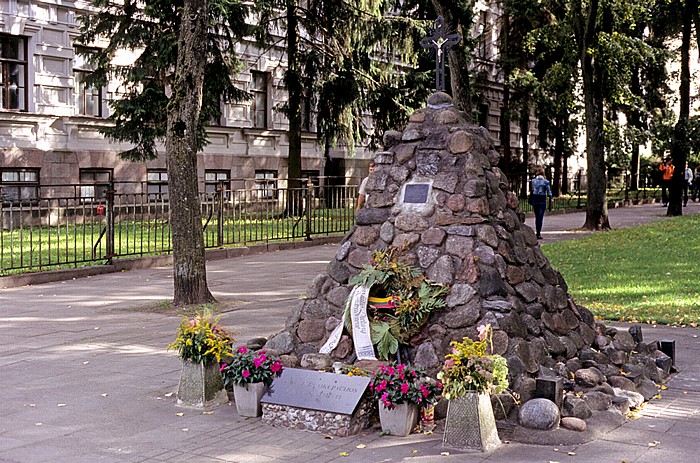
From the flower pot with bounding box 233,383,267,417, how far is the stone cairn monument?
0.61m

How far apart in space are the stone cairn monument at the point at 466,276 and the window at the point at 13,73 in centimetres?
2024

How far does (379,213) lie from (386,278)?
91 centimetres

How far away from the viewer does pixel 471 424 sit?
6.77m

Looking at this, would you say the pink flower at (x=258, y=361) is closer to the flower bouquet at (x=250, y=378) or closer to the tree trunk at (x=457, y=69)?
the flower bouquet at (x=250, y=378)

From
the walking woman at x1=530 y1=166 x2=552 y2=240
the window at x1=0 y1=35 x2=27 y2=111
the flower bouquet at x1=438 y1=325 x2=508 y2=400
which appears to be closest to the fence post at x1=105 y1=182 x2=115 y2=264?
the window at x1=0 y1=35 x2=27 y2=111

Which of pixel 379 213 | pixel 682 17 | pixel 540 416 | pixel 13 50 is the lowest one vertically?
pixel 540 416

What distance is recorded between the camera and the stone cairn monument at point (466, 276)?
26.5 ft

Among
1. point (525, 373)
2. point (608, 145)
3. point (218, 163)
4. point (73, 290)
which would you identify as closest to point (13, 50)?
point (218, 163)

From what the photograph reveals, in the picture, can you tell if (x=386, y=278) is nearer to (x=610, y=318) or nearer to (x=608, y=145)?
(x=610, y=318)

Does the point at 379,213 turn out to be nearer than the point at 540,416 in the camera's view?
No

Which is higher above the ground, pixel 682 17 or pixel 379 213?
pixel 682 17

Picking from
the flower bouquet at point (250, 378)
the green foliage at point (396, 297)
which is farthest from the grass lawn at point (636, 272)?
the flower bouquet at point (250, 378)

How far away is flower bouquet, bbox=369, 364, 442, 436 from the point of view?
712cm

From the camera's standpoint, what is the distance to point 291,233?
23953 millimetres
